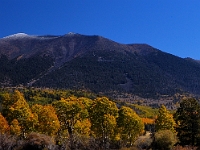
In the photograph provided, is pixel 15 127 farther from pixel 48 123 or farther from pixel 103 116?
pixel 103 116

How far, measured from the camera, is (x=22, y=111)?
76625mm

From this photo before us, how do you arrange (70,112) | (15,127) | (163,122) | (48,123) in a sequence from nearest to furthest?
1. (70,112)
2. (48,123)
3. (15,127)
4. (163,122)

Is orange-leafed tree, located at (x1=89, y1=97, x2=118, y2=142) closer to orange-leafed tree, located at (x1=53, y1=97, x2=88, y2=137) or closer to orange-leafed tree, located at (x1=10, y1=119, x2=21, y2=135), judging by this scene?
orange-leafed tree, located at (x1=53, y1=97, x2=88, y2=137)

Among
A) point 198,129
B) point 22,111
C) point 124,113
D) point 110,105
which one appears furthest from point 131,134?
point 22,111

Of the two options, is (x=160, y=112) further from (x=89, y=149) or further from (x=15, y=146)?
(x=15, y=146)

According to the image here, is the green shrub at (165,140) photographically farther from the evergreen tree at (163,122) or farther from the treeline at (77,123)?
the evergreen tree at (163,122)

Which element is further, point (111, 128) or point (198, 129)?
point (111, 128)

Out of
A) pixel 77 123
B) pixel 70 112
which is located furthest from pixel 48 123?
pixel 77 123

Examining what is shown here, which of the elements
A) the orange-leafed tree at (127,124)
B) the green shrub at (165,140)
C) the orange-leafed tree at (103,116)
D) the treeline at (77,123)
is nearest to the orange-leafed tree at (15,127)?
the treeline at (77,123)

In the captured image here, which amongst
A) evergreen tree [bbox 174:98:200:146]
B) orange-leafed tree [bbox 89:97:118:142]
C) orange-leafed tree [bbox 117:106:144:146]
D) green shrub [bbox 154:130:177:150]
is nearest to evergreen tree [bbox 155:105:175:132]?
orange-leafed tree [bbox 117:106:144:146]

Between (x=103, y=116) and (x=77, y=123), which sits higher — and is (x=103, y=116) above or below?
above

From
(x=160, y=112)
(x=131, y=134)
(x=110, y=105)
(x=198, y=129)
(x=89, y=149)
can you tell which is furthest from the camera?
(x=160, y=112)

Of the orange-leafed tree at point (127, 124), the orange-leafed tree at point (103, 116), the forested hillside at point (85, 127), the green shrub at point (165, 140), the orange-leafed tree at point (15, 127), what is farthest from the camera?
the orange-leafed tree at point (15, 127)

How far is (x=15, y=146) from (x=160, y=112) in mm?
37836
